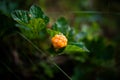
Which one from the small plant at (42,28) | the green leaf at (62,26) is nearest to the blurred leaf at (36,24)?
the small plant at (42,28)

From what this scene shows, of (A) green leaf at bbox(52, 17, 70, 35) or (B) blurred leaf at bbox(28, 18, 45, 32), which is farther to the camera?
(A) green leaf at bbox(52, 17, 70, 35)

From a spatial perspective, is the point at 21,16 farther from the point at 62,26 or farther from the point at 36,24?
the point at 62,26

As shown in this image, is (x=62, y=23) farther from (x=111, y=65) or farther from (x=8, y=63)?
(x=111, y=65)

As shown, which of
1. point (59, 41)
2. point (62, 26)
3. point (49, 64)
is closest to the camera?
point (59, 41)

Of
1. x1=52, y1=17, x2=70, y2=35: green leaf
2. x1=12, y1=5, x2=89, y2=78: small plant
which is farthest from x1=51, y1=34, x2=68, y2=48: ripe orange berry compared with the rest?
x1=52, y1=17, x2=70, y2=35: green leaf

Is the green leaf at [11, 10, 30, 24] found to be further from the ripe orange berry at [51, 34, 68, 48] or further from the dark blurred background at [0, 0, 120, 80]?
the dark blurred background at [0, 0, 120, 80]

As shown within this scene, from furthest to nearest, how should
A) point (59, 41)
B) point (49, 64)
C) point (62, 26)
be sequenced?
point (49, 64) → point (62, 26) → point (59, 41)

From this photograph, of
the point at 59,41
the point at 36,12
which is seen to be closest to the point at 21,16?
the point at 36,12

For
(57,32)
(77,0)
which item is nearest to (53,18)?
(77,0)

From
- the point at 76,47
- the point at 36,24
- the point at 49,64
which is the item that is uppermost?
the point at 36,24

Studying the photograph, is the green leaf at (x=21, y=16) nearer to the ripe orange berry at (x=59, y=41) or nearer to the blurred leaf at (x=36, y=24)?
the blurred leaf at (x=36, y=24)

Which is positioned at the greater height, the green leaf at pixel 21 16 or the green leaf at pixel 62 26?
the green leaf at pixel 21 16
